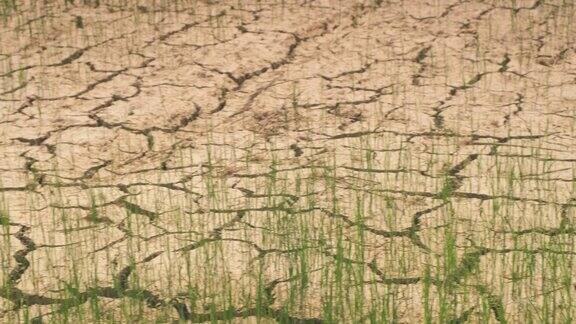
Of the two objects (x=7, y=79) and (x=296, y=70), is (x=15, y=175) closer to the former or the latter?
(x=7, y=79)

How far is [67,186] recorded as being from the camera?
15.6 ft

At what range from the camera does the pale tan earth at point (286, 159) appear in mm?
3773

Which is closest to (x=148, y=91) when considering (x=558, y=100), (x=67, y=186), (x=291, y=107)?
(x=291, y=107)

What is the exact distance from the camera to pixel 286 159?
195 inches

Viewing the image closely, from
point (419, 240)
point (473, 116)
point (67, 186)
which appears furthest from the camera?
point (473, 116)

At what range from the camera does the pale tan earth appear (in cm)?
377

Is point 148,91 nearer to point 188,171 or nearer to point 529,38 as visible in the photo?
point 188,171

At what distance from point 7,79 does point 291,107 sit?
60.1 inches

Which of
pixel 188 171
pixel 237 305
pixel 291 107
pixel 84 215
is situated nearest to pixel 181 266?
pixel 237 305

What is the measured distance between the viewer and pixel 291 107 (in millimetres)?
5555

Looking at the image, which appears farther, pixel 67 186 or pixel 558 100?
pixel 558 100

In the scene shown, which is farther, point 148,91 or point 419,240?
point 148,91

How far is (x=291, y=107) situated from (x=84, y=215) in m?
1.46

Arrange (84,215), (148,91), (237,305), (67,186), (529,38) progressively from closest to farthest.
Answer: (237,305) → (84,215) → (67,186) → (148,91) → (529,38)
